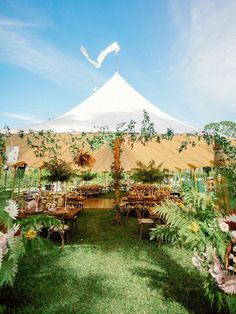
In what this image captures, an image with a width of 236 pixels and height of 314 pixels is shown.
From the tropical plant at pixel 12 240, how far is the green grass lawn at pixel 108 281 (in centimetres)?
27

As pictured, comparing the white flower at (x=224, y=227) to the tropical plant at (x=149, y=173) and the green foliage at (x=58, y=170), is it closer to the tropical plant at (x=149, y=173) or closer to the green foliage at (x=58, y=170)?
the green foliage at (x=58, y=170)

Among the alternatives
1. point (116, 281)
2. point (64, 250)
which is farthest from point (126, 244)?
point (116, 281)

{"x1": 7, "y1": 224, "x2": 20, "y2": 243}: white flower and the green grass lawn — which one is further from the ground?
{"x1": 7, "y1": 224, "x2": 20, "y2": 243}: white flower

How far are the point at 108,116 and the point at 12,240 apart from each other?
3.42 metres

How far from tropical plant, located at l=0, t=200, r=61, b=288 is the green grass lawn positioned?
0.90 ft

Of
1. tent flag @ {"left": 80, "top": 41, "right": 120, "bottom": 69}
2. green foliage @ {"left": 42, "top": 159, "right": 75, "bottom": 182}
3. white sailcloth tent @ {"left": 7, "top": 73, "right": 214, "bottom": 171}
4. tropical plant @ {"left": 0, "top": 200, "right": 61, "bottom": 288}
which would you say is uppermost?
tent flag @ {"left": 80, "top": 41, "right": 120, "bottom": 69}

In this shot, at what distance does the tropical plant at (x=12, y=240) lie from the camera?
7.39ft

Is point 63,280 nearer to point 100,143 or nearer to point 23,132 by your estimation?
point 23,132

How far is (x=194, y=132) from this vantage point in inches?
206

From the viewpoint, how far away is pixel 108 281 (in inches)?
152

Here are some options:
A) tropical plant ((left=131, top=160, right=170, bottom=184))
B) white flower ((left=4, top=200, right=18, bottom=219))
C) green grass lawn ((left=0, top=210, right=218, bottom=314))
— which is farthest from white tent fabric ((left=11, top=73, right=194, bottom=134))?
tropical plant ((left=131, top=160, right=170, bottom=184))

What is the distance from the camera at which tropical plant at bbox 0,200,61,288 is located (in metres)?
2.25

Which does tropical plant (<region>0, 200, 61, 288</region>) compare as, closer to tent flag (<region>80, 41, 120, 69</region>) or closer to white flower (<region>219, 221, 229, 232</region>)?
white flower (<region>219, 221, 229, 232</region>)

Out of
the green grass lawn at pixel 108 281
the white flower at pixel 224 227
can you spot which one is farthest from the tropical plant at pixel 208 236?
the green grass lawn at pixel 108 281
